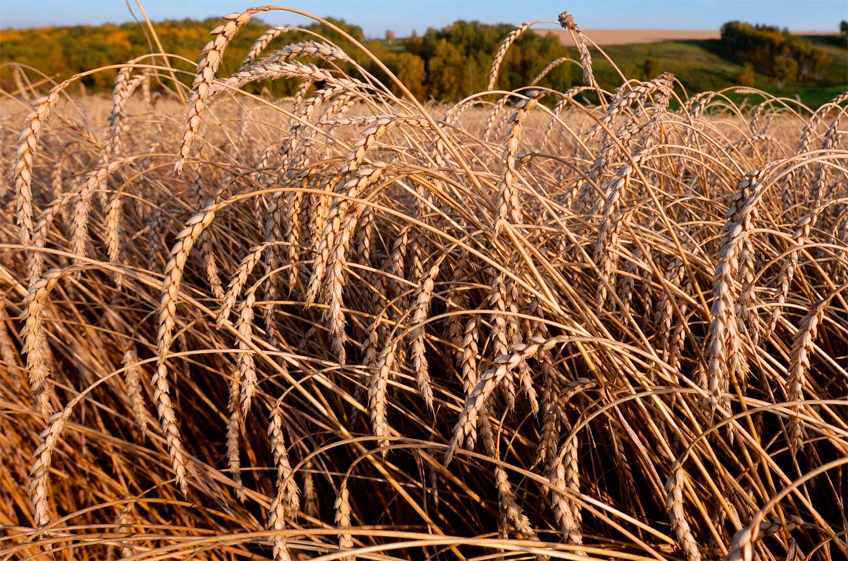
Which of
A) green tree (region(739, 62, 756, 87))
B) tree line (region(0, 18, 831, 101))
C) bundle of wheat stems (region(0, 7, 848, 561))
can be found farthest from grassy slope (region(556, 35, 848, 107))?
bundle of wheat stems (region(0, 7, 848, 561))

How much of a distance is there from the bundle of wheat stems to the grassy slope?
1926cm

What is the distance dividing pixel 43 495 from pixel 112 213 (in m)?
0.62

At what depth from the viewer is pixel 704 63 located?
27.5m

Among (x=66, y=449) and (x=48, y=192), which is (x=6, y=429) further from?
(x=48, y=192)

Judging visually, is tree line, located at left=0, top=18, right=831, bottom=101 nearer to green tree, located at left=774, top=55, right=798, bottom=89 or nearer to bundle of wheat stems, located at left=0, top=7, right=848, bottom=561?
bundle of wheat stems, located at left=0, top=7, right=848, bottom=561

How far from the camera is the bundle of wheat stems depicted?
1.04 meters

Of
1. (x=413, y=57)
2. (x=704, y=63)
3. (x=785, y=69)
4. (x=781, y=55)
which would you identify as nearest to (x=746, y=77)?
(x=785, y=69)

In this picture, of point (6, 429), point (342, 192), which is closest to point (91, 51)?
point (6, 429)

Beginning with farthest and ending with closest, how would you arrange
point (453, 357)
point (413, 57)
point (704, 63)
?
1. point (704, 63)
2. point (413, 57)
3. point (453, 357)

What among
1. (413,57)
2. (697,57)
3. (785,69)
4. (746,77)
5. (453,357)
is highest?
(697,57)

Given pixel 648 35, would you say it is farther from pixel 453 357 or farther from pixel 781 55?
pixel 453 357

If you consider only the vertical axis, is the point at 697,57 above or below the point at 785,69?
above

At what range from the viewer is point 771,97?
227 cm

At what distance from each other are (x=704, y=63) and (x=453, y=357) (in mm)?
29957
